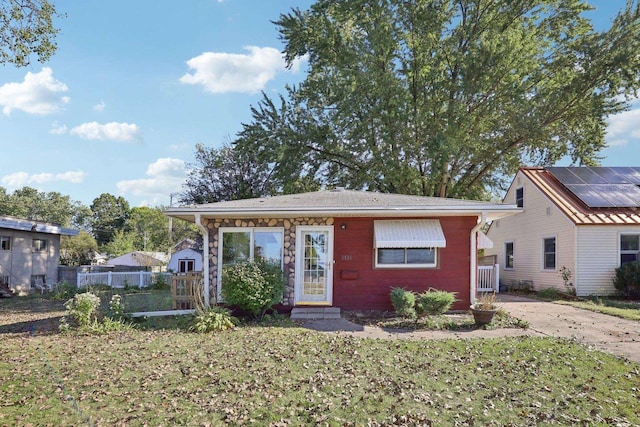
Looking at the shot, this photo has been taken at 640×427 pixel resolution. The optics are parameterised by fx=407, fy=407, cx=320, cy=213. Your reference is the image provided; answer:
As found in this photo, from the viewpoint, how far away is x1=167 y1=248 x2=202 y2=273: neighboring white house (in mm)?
24266

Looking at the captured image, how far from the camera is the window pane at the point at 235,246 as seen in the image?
10438 millimetres

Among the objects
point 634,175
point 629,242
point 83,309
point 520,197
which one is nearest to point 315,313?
point 83,309

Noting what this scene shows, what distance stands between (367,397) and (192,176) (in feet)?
69.5

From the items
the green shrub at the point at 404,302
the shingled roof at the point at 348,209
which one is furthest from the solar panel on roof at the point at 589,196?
the green shrub at the point at 404,302

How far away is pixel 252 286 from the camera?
9.08 m

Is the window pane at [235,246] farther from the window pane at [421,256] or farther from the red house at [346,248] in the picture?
the window pane at [421,256]

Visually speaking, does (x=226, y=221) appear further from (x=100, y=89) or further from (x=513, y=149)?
(x=513, y=149)

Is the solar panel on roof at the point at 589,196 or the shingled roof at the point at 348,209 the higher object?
the solar panel on roof at the point at 589,196

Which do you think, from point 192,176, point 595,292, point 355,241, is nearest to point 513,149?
point 595,292

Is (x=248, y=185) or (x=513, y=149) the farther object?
(x=248, y=185)

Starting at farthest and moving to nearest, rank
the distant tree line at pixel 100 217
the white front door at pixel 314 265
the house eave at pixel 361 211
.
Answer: the distant tree line at pixel 100 217 → the white front door at pixel 314 265 → the house eave at pixel 361 211

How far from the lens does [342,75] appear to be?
1841cm

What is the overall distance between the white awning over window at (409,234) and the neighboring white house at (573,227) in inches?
274

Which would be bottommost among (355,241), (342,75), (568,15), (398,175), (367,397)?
(367,397)
